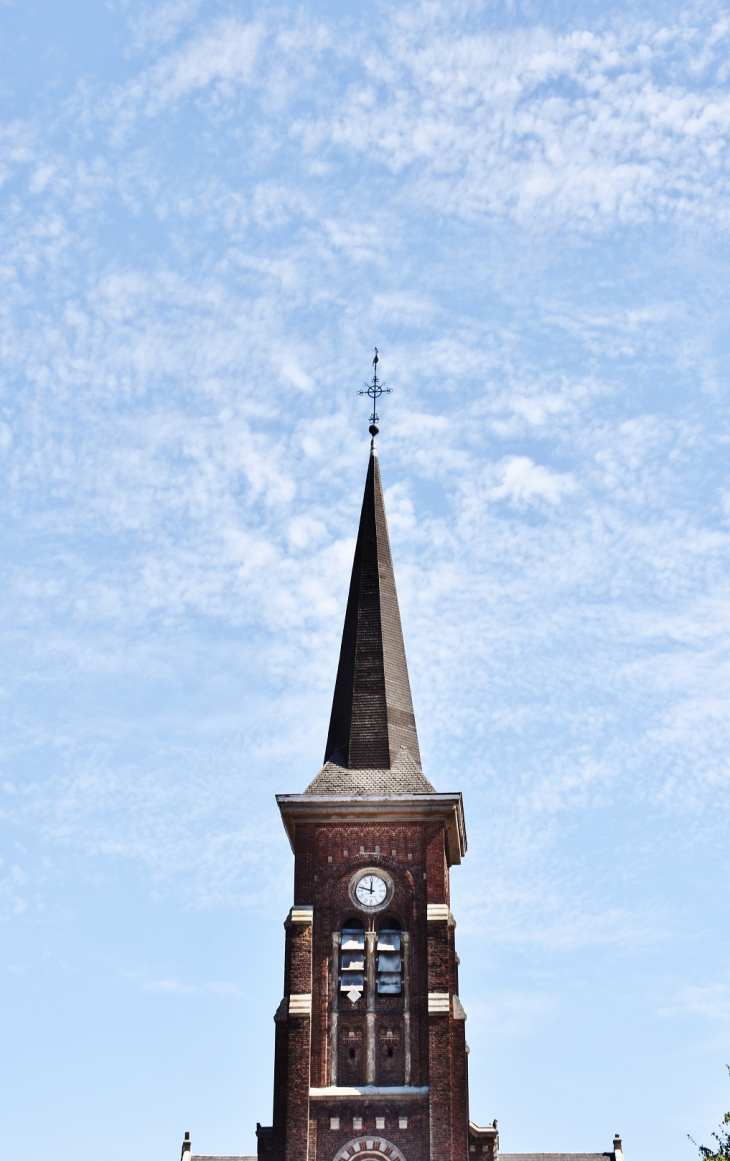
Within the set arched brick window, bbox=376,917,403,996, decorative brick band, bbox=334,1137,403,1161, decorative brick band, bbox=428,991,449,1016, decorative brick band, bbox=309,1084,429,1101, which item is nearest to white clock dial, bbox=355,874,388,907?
arched brick window, bbox=376,917,403,996

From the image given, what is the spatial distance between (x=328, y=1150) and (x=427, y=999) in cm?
457

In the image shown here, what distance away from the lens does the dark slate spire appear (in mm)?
47500

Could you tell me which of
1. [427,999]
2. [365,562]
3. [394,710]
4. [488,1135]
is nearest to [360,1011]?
[427,999]

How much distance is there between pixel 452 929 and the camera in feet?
151

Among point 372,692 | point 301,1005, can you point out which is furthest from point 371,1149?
point 372,692

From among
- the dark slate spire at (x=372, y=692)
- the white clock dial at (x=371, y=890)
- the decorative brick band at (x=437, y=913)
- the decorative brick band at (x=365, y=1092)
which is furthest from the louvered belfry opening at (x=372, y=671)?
the decorative brick band at (x=365, y=1092)

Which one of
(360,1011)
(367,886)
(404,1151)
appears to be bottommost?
(404,1151)

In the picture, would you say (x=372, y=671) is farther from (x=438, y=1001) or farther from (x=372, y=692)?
(x=438, y=1001)

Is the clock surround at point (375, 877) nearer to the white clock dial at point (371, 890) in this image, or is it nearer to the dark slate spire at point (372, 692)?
the white clock dial at point (371, 890)

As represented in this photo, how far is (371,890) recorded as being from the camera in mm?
45750

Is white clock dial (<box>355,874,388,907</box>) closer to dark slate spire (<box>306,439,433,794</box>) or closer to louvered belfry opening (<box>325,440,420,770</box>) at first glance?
dark slate spire (<box>306,439,433,794</box>)

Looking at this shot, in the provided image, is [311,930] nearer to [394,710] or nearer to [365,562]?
[394,710]

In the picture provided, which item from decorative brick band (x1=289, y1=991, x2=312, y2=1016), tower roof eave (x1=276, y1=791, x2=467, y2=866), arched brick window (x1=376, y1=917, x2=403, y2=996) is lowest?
decorative brick band (x1=289, y1=991, x2=312, y2=1016)

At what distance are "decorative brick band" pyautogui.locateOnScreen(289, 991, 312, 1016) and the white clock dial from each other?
3.03 m
